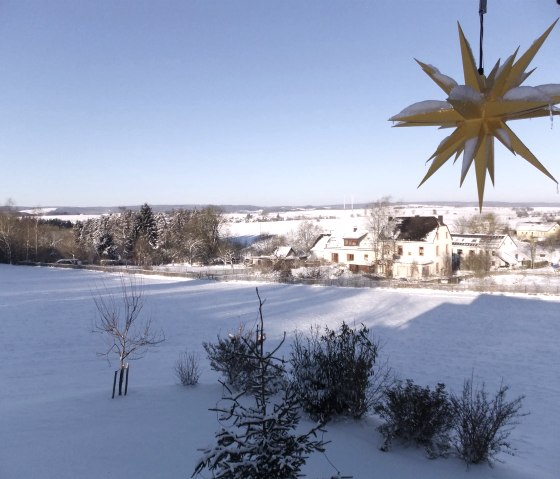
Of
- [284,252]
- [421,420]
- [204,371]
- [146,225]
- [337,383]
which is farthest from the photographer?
[146,225]

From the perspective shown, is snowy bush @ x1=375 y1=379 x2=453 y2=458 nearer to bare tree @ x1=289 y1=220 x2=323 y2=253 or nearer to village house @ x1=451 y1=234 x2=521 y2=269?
village house @ x1=451 y1=234 x2=521 y2=269

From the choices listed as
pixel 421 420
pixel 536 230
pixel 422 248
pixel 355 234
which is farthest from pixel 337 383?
A: pixel 536 230

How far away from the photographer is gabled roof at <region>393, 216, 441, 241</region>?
3814 centimetres

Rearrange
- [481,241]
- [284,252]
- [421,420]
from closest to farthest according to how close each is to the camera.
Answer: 1. [421,420]
2. [481,241]
3. [284,252]

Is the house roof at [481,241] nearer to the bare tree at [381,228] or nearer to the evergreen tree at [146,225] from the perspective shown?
the bare tree at [381,228]

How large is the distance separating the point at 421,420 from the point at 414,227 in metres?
34.5

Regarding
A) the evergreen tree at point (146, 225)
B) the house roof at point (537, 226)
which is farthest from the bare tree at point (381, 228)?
the evergreen tree at point (146, 225)

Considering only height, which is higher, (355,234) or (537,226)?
(537,226)

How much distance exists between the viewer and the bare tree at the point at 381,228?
132ft

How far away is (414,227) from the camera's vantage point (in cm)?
3956

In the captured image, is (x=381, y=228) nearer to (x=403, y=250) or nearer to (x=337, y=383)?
(x=403, y=250)

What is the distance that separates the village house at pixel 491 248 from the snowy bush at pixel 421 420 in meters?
37.9

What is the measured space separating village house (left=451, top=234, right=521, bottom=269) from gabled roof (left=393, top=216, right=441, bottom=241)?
638 centimetres

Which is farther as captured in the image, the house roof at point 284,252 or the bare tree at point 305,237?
the bare tree at point 305,237
